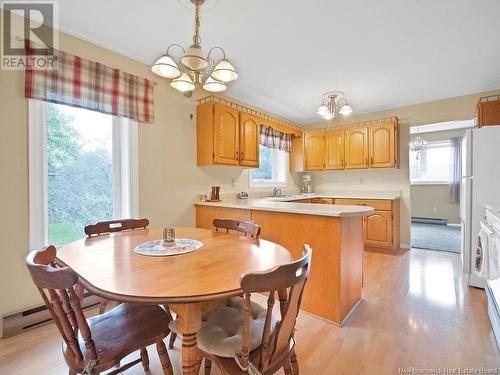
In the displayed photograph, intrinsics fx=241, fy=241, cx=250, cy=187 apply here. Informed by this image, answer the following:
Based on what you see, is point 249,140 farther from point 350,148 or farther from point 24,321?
point 24,321

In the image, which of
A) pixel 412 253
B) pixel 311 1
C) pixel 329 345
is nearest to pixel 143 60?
pixel 311 1

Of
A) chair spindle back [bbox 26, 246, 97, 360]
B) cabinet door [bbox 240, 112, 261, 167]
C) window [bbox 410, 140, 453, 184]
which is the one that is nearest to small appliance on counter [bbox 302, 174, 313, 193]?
cabinet door [bbox 240, 112, 261, 167]

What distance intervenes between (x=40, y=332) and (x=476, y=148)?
13.6 feet

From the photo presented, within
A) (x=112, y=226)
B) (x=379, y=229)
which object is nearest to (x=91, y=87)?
(x=112, y=226)

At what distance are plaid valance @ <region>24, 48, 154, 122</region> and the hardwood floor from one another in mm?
1797

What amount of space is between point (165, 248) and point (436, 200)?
23.2ft

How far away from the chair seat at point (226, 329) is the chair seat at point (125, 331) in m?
0.19

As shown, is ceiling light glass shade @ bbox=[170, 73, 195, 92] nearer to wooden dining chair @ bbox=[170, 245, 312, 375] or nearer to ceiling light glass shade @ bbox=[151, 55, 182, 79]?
ceiling light glass shade @ bbox=[151, 55, 182, 79]

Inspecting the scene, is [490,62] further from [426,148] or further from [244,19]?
[426,148]

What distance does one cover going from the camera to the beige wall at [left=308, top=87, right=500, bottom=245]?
3426 mm

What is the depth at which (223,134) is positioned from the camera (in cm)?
296

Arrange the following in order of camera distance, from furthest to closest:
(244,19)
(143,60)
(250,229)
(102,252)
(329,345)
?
(143,60)
(244,19)
(250,229)
(329,345)
(102,252)

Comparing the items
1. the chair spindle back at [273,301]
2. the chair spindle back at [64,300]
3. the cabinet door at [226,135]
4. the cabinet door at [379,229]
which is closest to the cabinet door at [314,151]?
the cabinet door at [379,229]

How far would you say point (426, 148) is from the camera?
6285 millimetres
